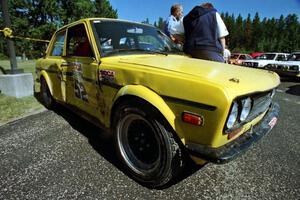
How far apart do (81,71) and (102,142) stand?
1009 mm

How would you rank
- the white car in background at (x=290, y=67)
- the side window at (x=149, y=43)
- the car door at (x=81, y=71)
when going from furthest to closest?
1. the white car in background at (x=290, y=67)
2. the side window at (x=149, y=43)
3. the car door at (x=81, y=71)

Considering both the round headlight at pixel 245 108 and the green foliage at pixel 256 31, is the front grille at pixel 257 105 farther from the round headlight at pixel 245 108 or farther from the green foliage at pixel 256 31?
the green foliage at pixel 256 31

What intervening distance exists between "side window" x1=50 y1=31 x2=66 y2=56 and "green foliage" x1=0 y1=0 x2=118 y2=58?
120 feet

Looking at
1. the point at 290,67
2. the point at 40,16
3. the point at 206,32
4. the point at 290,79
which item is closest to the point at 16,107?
the point at 206,32

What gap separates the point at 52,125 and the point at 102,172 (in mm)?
1848

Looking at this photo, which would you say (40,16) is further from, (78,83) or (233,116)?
(233,116)

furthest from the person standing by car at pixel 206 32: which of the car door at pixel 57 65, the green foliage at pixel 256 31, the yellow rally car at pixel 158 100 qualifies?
the green foliage at pixel 256 31

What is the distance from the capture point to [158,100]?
6.63 feet

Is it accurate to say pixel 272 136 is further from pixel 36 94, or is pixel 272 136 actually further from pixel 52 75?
pixel 36 94

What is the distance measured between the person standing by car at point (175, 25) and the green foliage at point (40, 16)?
36.9 metres

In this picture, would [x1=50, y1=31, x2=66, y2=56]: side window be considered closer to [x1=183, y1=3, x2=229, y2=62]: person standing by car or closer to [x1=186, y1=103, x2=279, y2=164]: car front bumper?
[x1=183, y1=3, x2=229, y2=62]: person standing by car

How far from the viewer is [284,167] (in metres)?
2.73

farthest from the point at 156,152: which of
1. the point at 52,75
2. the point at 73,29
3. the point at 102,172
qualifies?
the point at 52,75

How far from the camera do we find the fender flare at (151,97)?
6.41 ft
